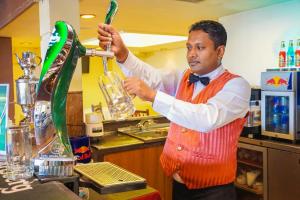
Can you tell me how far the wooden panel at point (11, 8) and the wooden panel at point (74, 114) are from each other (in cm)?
76

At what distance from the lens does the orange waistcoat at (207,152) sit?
1384mm

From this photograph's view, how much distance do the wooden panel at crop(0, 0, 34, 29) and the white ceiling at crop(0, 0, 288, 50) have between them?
0.15 ft

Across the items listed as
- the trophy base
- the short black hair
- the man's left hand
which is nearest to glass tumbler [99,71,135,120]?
the man's left hand

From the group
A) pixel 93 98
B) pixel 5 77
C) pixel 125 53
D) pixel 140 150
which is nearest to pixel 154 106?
pixel 125 53

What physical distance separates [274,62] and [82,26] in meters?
2.09

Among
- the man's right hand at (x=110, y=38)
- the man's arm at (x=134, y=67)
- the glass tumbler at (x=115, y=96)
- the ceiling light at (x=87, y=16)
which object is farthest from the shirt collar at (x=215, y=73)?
the ceiling light at (x=87, y=16)

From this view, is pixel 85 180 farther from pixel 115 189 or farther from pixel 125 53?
pixel 125 53

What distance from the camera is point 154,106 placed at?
3.88ft

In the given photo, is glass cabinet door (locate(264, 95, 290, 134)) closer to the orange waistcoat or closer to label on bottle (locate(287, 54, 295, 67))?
label on bottle (locate(287, 54, 295, 67))

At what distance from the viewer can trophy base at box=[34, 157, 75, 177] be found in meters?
0.94

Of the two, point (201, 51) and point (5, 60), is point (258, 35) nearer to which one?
point (201, 51)

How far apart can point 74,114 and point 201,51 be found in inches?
47.1

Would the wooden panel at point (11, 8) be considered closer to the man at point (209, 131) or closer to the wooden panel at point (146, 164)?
the wooden panel at point (146, 164)

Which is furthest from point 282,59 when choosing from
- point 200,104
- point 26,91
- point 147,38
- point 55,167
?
point 147,38
